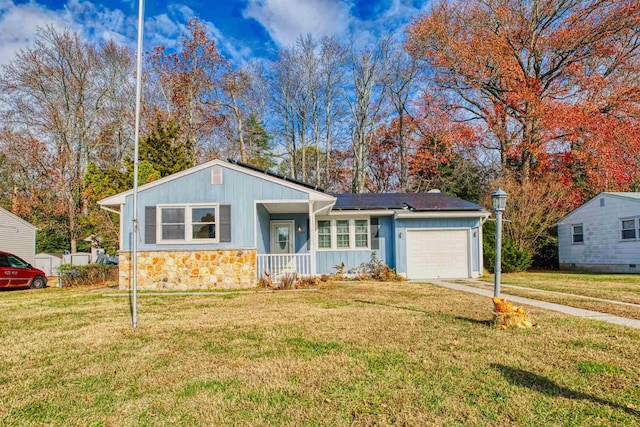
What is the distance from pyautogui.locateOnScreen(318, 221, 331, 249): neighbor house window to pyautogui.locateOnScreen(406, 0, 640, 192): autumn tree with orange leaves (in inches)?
484

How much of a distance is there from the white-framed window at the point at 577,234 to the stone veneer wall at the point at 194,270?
17071 millimetres

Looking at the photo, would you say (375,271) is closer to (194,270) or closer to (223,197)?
(223,197)

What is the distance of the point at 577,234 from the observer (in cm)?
1986

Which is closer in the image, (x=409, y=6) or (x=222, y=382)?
(x=222, y=382)

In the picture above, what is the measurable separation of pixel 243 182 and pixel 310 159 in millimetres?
18863

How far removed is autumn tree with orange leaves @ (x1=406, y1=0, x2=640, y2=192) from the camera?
20188 millimetres

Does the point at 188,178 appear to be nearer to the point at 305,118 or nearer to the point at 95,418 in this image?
the point at 95,418

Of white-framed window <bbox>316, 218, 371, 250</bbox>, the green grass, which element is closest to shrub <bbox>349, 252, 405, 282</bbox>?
white-framed window <bbox>316, 218, 371, 250</bbox>

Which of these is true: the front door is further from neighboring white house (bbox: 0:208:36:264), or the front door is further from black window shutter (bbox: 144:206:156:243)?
neighboring white house (bbox: 0:208:36:264)

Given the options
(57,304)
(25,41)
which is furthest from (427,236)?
(25,41)

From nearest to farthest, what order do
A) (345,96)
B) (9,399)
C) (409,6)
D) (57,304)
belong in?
(9,399)
(57,304)
(409,6)
(345,96)

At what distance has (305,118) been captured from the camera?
27938 millimetres

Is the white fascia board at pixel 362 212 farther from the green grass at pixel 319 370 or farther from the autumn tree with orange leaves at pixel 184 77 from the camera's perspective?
the autumn tree with orange leaves at pixel 184 77

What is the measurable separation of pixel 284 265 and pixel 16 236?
1797 cm
